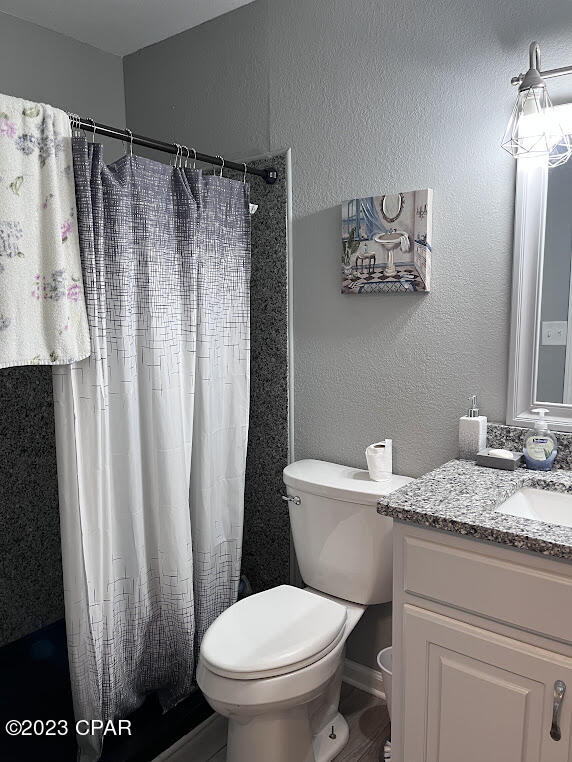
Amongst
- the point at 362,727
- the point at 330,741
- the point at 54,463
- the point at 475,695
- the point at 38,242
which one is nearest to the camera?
the point at 475,695

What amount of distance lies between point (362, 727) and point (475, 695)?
2.64 ft

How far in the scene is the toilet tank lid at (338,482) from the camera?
1.85 metres

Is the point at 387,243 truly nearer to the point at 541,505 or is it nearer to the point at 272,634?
the point at 541,505

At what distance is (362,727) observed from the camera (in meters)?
2.01

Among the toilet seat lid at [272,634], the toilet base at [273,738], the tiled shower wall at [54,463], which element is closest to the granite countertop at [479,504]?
the toilet seat lid at [272,634]

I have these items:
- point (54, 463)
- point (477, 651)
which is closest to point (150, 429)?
point (54, 463)

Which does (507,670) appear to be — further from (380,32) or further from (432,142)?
(380,32)

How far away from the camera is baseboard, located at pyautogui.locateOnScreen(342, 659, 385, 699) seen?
2.16 metres

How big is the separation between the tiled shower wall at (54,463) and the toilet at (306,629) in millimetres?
297

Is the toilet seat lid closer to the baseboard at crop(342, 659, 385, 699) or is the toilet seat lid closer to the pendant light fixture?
the baseboard at crop(342, 659, 385, 699)

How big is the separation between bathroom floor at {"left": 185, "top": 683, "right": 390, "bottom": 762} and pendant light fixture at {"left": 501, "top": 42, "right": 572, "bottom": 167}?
5.98 ft

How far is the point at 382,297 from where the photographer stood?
2.00 metres

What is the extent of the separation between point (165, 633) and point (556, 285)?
1597mm

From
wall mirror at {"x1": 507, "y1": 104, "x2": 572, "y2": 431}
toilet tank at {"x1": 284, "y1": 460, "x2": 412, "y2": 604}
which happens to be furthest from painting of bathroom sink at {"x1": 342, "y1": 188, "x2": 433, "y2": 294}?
toilet tank at {"x1": 284, "y1": 460, "x2": 412, "y2": 604}
